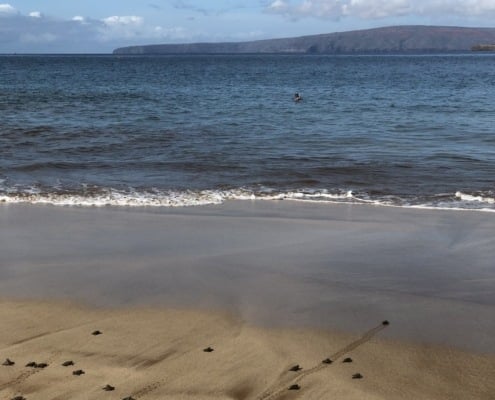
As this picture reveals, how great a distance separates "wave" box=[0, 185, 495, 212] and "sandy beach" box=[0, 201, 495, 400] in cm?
162

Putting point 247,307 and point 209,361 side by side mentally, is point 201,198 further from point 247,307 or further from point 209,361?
point 209,361

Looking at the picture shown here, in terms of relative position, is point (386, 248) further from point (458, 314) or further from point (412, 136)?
point (412, 136)

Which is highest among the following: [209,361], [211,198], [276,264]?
[209,361]

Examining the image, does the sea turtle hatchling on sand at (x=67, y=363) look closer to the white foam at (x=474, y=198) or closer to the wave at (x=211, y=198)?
the wave at (x=211, y=198)

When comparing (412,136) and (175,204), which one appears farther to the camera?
(412,136)

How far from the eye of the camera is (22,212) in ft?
48.3

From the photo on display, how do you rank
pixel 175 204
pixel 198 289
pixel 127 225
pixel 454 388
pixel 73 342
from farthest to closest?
1. pixel 175 204
2. pixel 127 225
3. pixel 198 289
4. pixel 73 342
5. pixel 454 388

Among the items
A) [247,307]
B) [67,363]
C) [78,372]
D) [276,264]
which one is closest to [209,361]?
[78,372]

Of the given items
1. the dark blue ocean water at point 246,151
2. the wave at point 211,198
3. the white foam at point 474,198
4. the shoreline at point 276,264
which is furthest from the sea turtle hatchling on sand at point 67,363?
the white foam at point 474,198

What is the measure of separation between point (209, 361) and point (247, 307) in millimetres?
1687

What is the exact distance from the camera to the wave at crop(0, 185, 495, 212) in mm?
15758

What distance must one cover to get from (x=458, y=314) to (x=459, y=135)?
18.6 metres

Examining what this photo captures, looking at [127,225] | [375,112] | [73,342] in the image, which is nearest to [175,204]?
[127,225]

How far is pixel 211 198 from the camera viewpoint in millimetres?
16516
